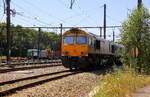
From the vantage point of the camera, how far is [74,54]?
3012 cm

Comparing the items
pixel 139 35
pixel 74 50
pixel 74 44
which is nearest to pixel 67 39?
pixel 74 44

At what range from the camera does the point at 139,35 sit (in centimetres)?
2400

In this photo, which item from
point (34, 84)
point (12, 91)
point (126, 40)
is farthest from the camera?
point (126, 40)

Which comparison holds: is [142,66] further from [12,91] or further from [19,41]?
[19,41]

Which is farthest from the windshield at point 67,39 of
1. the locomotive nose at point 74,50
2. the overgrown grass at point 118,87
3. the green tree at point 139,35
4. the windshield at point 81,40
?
the overgrown grass at point 118,87

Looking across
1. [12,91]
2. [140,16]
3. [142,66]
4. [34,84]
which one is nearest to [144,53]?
[142,66]

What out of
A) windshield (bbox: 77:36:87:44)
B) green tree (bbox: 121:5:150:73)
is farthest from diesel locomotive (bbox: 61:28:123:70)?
green tree (bbox: 121:5:150:73)

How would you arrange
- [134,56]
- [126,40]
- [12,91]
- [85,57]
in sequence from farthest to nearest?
[85,57] → [126,40] → [134,56] → [12,91]

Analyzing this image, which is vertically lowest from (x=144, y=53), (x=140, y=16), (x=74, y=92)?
(x=74, y=92)

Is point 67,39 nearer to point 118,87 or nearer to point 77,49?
Result: point 77,49

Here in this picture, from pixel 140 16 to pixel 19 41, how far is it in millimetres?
79413

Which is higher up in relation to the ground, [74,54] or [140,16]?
[140,16]

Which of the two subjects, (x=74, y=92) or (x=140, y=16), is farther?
(x=140, y=16)

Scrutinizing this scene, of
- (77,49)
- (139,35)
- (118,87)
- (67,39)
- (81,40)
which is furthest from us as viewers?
(67,39)
